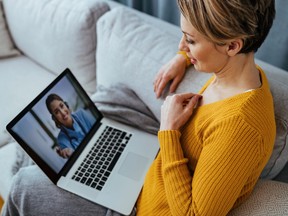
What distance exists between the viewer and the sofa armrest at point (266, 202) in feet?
2.43

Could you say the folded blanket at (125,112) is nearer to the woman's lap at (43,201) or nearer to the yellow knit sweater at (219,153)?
the woman's lap at (43,201)

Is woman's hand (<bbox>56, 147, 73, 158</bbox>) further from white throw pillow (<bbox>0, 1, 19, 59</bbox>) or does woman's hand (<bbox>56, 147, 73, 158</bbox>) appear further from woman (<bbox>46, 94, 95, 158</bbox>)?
white throw pillow (<bbox>0, 1, 19, 59</bbox>)

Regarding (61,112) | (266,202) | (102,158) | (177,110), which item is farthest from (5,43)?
(266,202)

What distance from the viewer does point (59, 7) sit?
4.83 ft

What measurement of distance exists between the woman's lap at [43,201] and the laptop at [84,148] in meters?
0.02

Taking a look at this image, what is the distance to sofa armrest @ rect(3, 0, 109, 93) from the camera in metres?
1.39

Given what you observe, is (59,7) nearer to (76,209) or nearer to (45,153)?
(45,153)

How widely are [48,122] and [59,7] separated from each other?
744 mm

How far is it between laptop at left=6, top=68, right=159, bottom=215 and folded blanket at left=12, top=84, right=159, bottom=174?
0.10 ft

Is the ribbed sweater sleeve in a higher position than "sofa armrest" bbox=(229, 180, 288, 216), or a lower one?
higher

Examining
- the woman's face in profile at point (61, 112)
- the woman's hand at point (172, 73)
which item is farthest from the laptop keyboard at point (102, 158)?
the woman's hand at point (172, 73)

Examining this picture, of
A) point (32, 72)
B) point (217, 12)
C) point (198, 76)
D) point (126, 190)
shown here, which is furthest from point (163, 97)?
point (32, 72)

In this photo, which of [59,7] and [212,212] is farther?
[59,7]

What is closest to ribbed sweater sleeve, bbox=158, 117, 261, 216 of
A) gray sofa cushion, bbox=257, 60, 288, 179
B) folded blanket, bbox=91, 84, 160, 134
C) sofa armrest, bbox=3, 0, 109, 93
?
gray sofa cushion, bbox=257, 60, 288, 179
